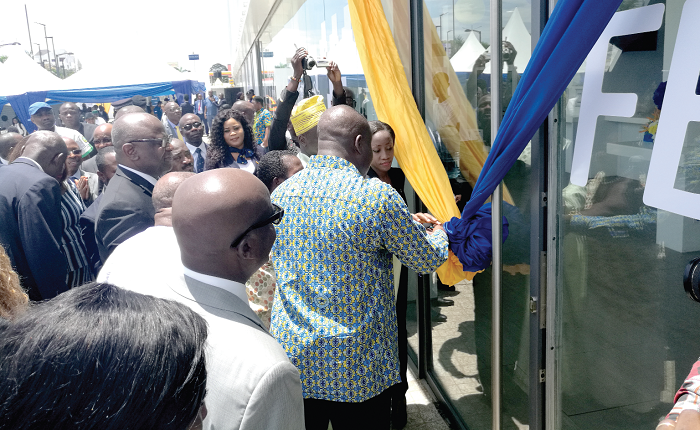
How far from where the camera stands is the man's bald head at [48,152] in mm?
3350

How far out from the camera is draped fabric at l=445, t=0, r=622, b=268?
1.54 meters

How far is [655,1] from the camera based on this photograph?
144 cm

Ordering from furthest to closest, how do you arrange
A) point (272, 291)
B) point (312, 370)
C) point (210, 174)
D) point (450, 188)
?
point (450, 188), point (272, 291), point (312, 370), point (210, 174)

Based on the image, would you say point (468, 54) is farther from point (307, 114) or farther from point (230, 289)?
point (230, 289)

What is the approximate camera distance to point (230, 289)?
134 centimetres

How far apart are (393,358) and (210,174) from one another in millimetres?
1186

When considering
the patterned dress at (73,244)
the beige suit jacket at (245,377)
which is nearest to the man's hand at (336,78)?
the patterned dress at (73,244)

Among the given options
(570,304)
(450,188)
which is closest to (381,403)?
(570,304)

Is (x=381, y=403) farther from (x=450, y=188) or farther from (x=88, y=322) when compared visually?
(x=88, y=322)

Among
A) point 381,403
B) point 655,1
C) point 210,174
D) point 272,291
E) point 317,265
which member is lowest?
A: point 381,403

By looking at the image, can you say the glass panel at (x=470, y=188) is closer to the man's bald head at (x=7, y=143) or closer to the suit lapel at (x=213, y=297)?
the suit lapel at (x=213, y=297)

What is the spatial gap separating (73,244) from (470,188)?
2.54 meters

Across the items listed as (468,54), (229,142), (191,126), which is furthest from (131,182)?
(191,126)

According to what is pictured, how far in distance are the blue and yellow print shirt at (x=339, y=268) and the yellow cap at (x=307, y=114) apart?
123 centimetres
